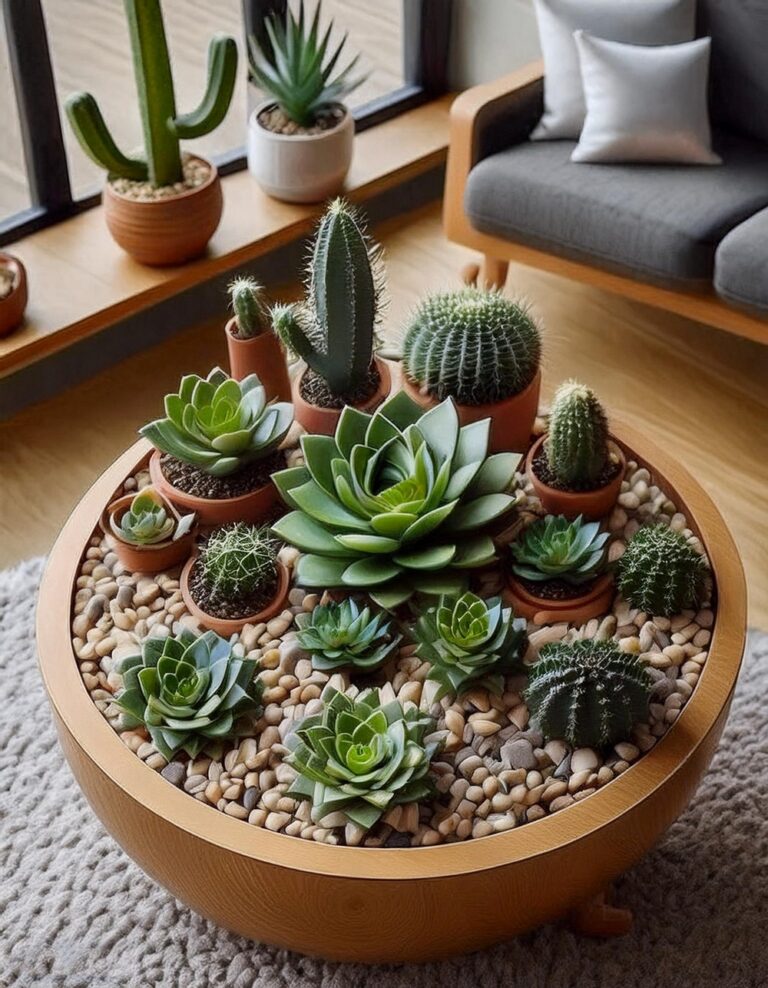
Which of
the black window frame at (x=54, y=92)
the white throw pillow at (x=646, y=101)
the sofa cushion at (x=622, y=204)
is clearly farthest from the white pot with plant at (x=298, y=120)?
the white throw pillow at (x=646, y=101)

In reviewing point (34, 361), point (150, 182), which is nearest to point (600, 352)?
point (150, 182)

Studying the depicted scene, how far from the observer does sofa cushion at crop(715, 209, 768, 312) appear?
2793 mm

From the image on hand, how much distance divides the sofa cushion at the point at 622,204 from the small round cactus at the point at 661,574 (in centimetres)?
121

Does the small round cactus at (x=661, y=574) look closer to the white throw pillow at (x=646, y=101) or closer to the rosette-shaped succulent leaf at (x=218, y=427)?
the rosette-shaped succulent leaf at (x=218, y=427)

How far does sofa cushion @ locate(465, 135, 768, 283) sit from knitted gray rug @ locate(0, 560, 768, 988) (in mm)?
1186

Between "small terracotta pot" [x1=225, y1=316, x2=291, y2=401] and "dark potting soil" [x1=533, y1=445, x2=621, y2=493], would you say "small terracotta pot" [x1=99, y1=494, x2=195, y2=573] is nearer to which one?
"small terracotta pot" [x1=225, y1=316, x2=291, y2=401]

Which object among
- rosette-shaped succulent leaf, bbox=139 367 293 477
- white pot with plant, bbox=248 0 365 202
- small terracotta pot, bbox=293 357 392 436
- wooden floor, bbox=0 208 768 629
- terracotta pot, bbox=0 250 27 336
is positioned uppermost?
rosette-shaped succulent leaf, bbox=139 367 293 477

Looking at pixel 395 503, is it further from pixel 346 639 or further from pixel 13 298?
pixel 13 298

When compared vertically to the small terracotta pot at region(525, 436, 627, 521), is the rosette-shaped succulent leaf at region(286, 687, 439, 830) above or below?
below

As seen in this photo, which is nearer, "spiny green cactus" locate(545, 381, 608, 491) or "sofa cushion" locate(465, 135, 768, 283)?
"spiny green cactus" locate(545, 381, 608, 491)

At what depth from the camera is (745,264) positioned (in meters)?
2.81

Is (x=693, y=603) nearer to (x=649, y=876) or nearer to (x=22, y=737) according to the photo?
(x=649, y=876)

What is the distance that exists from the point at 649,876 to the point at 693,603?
0.50 m

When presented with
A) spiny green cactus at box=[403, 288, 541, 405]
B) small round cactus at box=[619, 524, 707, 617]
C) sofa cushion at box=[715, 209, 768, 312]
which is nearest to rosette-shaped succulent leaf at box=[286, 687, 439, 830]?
small round cactus at box=[619, 524, 707, 617]
